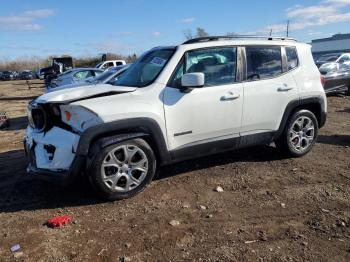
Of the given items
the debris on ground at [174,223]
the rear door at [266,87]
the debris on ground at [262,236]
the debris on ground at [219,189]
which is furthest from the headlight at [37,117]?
the debris on ground at [262,236]

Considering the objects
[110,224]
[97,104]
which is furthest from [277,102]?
[110,224]

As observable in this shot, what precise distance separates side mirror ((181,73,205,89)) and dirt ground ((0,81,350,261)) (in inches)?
51.9

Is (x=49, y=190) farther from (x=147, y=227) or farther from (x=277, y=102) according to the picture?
(x=277, y=102)

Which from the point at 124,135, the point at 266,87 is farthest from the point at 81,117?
the point at 266,87

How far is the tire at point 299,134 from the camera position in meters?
6.31

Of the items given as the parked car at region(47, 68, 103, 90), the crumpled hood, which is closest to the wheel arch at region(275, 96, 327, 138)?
the crumpled hood

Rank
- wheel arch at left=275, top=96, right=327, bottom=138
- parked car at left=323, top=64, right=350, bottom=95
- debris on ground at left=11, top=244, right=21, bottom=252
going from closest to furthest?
debris on ground at left=11, top=244, right=21, bottom=252, wheel arch at left=275, top=96, right=327, bottom=138, parked car at left=323, top=64, right=350, bottom=95

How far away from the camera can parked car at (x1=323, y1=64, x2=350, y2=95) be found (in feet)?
47.9

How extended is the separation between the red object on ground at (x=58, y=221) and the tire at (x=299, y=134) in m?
3.40

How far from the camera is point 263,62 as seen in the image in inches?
236

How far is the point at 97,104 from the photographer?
15.5 ft

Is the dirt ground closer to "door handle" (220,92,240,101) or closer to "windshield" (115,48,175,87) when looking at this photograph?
"door handle" (220,92,240,101)

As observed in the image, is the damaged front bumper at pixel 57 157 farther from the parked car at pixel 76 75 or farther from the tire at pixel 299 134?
the parked car at pixel 76 75

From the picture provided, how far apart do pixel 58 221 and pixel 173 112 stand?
1825mm
